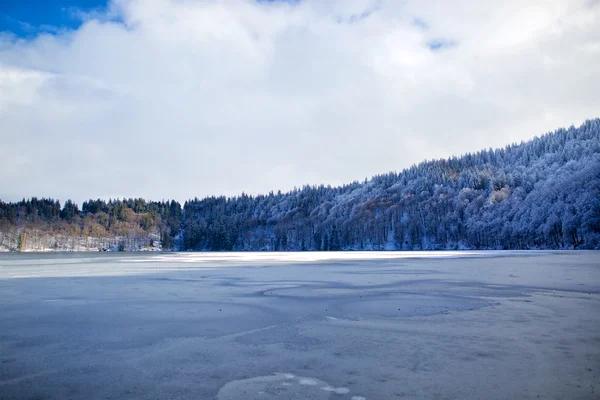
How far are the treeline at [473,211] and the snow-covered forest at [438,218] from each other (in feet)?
1.28

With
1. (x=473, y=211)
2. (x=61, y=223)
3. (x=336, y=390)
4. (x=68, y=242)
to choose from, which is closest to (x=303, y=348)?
(x=336, y=390)

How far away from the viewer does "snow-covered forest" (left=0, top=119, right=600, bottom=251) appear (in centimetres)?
10950

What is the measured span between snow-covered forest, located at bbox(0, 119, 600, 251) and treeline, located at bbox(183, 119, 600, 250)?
39 centimetres

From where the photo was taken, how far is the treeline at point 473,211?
106750 mm

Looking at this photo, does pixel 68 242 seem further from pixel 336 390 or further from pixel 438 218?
pixel 336 390

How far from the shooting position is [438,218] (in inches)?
5576

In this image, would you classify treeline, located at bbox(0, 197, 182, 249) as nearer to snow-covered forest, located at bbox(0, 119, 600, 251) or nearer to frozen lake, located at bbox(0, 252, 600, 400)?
snow-covered forest, located at bbox(0, 119, 600, 251)

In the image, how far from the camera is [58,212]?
19738cm

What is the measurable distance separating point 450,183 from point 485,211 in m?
35.3

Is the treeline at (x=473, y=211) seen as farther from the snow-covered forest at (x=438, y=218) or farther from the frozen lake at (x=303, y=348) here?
the frozen lake at (x=303, y=348)

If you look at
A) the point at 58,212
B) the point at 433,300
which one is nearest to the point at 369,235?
the point at 433,300

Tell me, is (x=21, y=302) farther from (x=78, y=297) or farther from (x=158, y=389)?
(x=158, y=389)

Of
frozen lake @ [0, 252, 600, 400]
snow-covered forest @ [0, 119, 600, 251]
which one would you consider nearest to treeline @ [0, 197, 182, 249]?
snow-covered forest @ [0, 119, 600, 251]

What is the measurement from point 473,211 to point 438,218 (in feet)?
41.3
